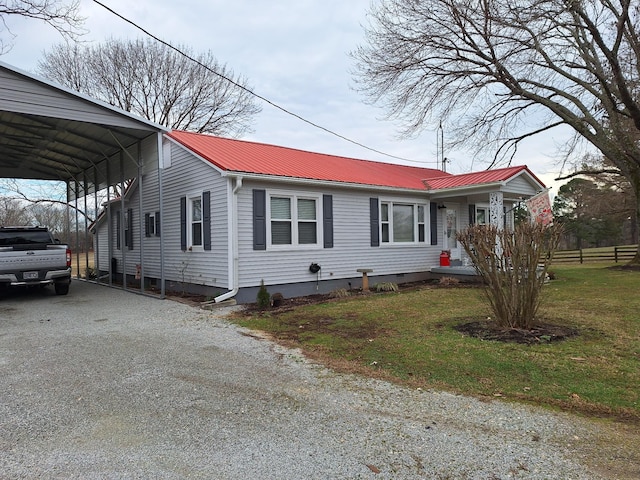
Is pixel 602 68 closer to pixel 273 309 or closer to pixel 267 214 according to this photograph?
A: pixel 267 214

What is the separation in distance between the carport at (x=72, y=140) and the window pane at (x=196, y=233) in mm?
999

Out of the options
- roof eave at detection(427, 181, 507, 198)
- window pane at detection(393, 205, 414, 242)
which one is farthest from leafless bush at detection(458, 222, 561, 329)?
window pane at detection(393, 205, 414, 242)

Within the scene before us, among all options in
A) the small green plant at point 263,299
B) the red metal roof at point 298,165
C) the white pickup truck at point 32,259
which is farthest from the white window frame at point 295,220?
the white pickup truck at point 32,259

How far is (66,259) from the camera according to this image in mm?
10719

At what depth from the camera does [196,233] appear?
10.7m

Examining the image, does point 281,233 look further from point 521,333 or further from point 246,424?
point 246,424

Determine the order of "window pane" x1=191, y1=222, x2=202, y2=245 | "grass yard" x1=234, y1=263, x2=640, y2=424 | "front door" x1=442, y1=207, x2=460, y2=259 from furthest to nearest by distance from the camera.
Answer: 1. "front door" x1=442, y1=207, x2=460, y2=259
2. "window pane" x1=191, y1=222, x2=202, y2=245
3. "grass yard" x1=234, y1=263, x2=640, y2=424

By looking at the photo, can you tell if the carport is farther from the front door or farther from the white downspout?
the front door

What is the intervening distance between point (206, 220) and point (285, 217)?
1.88m

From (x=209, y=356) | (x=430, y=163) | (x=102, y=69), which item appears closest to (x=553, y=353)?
(x=209, y=356)

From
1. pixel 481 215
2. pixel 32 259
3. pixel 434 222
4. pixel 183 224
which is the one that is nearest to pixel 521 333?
pixel 183 224

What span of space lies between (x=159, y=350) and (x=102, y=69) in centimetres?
2144

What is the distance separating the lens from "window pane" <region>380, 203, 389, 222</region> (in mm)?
12648

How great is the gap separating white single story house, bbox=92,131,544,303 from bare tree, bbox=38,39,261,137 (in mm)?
10465
